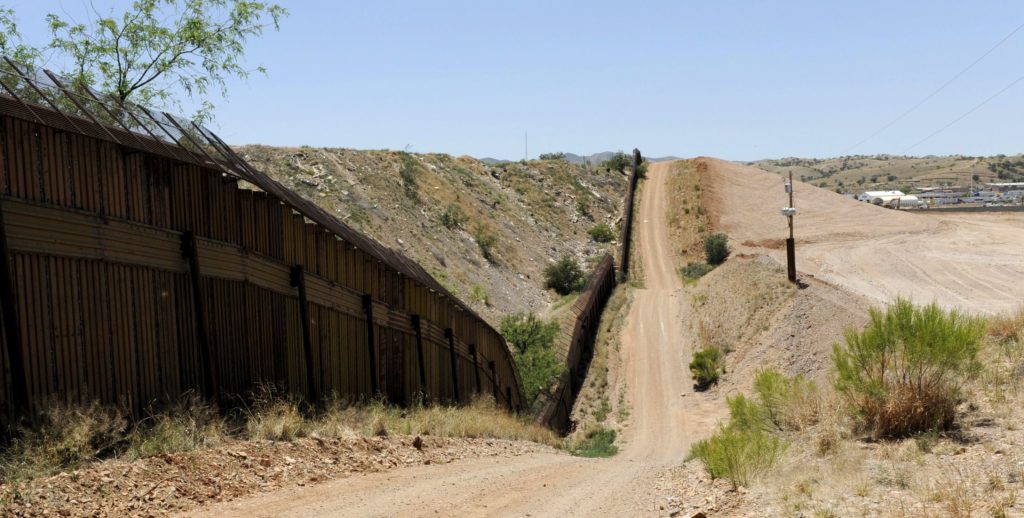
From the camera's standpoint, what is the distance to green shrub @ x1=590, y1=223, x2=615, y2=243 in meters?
81.4

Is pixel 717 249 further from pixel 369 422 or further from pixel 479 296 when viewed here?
pixel 369 422

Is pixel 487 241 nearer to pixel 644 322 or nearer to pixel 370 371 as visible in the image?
pixel 644 322

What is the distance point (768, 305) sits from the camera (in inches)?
1769

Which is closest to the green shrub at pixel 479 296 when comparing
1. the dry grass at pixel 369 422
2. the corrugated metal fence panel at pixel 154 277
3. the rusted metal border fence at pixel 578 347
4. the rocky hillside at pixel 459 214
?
the rocky hillside at pixel 459 214

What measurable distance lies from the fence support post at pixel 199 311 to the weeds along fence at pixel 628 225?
51.9m

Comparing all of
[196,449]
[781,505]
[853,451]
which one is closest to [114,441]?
[196,449]

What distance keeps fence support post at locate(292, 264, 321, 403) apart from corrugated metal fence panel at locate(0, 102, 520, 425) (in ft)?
0.29

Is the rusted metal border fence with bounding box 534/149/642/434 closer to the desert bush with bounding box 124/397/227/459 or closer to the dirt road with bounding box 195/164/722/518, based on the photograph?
the dirt road with bounding box 195/164/722/518

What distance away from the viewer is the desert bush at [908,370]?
14.3m

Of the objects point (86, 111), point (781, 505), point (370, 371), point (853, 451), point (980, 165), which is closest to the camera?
point (781, 505)

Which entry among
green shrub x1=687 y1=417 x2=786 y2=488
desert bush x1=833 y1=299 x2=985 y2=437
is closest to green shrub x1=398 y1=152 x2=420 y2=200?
desert bush x1=833 y1=299 x2=985 y2=437

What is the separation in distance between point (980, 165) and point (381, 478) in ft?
689

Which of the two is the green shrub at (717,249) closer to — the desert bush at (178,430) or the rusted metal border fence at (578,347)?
the rusted metal border fence at (578,347)

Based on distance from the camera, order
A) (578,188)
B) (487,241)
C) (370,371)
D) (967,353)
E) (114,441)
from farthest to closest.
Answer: (578,188) < (487,241) < (370,371) < (967,353) < (114,441)
